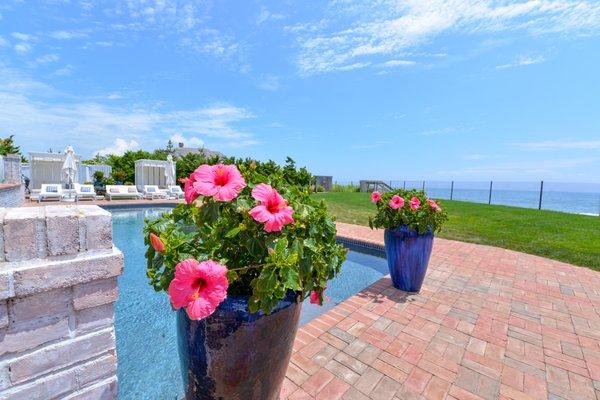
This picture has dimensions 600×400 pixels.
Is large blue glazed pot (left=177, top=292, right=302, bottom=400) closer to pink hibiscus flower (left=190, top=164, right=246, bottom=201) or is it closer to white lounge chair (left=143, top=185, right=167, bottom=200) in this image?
pink hibiscus flower (left=190, top=164, right=246, bottom=201)

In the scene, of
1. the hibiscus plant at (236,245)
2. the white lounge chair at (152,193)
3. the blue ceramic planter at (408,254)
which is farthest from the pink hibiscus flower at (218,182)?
the white lounge chair at (152,193)

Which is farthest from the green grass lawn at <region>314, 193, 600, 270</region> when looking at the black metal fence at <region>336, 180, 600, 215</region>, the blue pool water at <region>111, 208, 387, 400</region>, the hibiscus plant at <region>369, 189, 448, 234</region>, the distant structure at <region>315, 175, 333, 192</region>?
the distant structure at <region>315, 175, 333, 192</region>

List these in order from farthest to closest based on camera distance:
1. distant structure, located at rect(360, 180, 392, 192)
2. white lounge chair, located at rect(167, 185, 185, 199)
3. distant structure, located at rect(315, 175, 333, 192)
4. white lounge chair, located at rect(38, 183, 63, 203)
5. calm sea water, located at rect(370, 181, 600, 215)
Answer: distant structure, located at rect(315, 175, 333, 192), distant structure, located at rect(360, 180, 392, 192), calm sea water, located at rect(370, 181, 600, 215), white lounge chair, located at rect(167, 185, 185, 199), white lounge chair, located at rect(38, 183, 63, 203)

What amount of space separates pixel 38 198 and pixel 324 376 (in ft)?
50.2

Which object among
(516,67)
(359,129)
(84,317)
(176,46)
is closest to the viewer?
(84,317)

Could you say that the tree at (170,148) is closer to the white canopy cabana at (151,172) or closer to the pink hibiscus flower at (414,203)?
the white canopy cabana at (151,172)

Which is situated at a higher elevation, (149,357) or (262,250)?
(262,250)

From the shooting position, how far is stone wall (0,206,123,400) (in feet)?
2.99

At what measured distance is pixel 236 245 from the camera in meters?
1.28

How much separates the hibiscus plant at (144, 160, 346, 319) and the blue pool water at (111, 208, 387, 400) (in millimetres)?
293

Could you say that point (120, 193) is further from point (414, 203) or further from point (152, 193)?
point (414, 203)

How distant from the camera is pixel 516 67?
8.16 m

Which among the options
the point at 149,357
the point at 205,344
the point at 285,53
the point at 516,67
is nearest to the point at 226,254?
the point at 205,344

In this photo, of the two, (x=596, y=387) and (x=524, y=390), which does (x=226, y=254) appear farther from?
(x=596, y=387)
